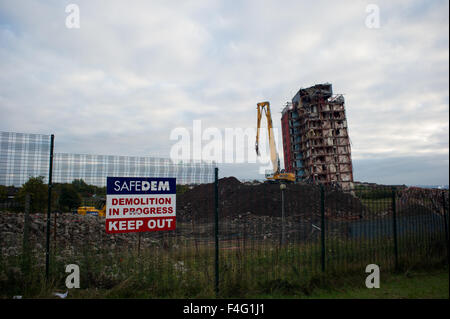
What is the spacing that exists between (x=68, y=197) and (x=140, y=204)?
48.5 inches

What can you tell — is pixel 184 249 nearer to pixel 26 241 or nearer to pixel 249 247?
pixel 249 247

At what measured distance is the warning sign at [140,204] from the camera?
17.1 feet

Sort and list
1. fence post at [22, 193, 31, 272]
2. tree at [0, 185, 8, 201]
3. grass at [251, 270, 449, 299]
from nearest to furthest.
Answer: tree at [0, 185, 8, 201], fence post at [22, 193, 31, 272], grass at [251, 270, 449, 299]

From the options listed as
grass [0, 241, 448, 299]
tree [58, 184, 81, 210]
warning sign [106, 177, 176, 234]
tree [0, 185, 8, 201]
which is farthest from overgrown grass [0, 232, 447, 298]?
tree [0, 185, 8, 201]

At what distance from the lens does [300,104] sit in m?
36.9

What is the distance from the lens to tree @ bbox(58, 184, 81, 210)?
16.8ft

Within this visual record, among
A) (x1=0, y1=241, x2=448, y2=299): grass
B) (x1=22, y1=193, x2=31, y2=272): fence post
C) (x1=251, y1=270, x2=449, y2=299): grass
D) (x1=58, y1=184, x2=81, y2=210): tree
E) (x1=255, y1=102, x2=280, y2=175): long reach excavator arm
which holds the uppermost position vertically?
(x1=255, y1=102, x2=280, y2=175): long reach excavator arm

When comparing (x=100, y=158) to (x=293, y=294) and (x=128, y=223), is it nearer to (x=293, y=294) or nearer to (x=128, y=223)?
(x=128, y=223)

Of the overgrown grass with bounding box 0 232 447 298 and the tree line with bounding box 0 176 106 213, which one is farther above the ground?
the tree line with bounding box 0 176 106 213

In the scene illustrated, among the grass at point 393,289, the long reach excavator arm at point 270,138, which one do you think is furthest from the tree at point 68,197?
the long reach excavator arm at point 270,138

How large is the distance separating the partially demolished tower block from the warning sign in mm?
29206

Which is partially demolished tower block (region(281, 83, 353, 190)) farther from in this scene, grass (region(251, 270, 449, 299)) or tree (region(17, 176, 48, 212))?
tree (region(17, 176, 48, 212))

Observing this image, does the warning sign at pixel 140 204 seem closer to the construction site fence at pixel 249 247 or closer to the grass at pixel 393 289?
the construction site fence at pixel 249 247

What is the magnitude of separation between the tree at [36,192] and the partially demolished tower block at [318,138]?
30360 mm
